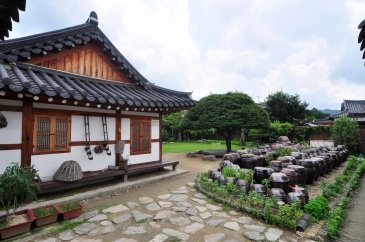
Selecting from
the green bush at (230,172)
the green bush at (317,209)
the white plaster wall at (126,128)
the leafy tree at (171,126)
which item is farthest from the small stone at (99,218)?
the leafy tree at (171,126)

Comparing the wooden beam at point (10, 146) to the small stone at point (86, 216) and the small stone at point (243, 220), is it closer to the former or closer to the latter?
the small stone at point (86, 216)

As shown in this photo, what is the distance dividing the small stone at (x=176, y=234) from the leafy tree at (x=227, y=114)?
40.1 ft

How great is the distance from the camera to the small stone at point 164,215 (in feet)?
19.9

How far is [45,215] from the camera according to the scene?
5.61 metres

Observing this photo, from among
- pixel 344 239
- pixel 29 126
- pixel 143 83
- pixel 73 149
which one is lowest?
pixel 344 239

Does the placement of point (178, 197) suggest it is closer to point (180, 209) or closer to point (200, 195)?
point (200, 195)

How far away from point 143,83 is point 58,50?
3.70 metres

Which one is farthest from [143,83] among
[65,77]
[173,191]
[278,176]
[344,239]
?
[344,239]

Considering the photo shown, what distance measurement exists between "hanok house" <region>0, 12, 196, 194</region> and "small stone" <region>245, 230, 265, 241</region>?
516cm

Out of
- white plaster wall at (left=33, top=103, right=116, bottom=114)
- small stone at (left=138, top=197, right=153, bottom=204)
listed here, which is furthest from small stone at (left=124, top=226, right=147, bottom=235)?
white plaster wall at (left=33, top=103, right=116, bottom=114)

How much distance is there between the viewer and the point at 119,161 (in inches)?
371

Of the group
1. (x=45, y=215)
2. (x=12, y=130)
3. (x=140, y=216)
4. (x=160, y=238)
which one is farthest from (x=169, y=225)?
(x=12, y=130)

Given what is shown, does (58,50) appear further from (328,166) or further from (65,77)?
(328,166)

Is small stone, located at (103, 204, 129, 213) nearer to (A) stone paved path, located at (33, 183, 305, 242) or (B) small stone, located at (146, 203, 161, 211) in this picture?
(A) stone paved path, located at (33, 183, 305, 242)
